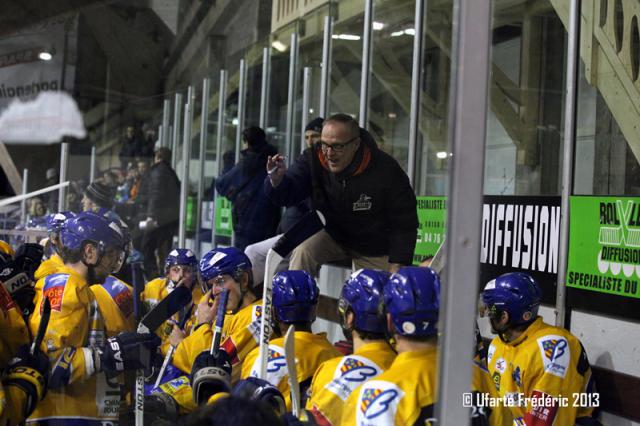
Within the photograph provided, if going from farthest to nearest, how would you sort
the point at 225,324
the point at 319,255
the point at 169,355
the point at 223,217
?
the point at 223,217, the point at 319,255, the point at 225,324, the point at 169,355

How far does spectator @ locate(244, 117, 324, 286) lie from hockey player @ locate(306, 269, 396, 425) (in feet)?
3.78

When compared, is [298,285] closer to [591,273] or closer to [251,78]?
[591,273]

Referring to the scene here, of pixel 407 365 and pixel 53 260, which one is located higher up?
pixel 53 260

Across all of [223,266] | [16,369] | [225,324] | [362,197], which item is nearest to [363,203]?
[362,197]

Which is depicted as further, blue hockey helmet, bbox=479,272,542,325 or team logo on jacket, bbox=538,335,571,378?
blue hockey helmet, bbox=479,272,542,325

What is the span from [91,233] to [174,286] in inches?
29.7

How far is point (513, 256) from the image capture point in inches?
174

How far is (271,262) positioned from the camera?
9.06 feet

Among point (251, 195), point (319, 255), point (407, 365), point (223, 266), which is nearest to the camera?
point (407, 365)

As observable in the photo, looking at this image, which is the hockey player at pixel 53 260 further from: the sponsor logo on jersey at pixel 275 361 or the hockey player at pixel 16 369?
the sponsor logo on jersey at pixel 275 361

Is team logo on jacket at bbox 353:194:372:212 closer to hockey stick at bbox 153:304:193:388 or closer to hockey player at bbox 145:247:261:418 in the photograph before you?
hockey player at bbox 145:247:261:418

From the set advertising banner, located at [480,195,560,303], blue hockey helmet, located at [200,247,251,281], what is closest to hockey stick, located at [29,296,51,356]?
blue hockey helmet, located at [200,247,251,281]

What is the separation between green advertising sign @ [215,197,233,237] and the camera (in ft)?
19.3

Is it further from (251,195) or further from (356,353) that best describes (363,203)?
(251,195)
